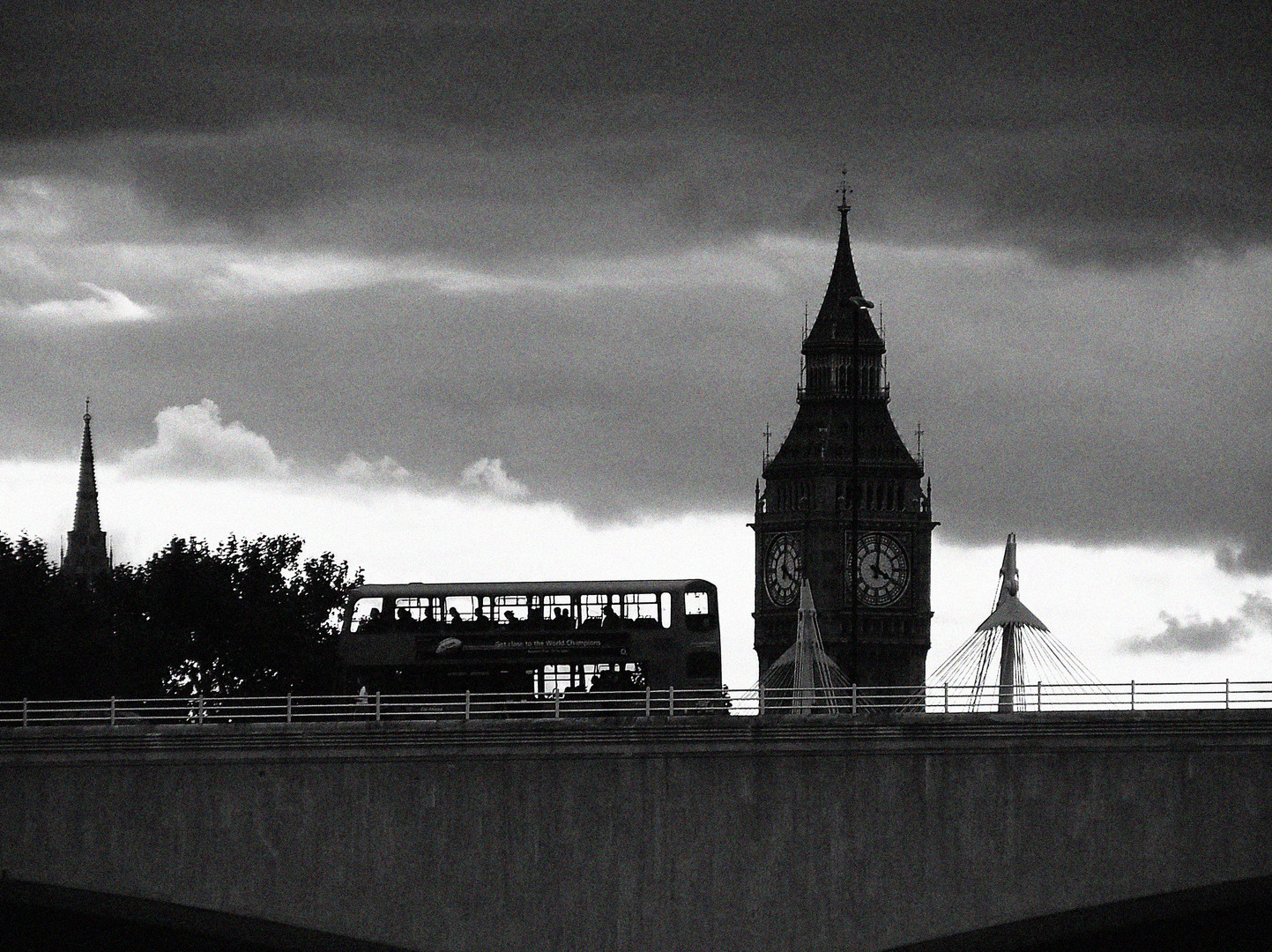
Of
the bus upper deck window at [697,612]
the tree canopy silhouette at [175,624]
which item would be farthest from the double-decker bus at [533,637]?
the tree canopy silhouette at [175,624]

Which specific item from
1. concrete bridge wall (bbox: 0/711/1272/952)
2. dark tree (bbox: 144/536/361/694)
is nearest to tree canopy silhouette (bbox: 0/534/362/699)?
dark tree (bbox: 144/536/361/694)

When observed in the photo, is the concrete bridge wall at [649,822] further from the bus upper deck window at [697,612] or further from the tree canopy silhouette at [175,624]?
the tree canopy silhouette at [175,624]

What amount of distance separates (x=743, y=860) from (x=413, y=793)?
7.81 m

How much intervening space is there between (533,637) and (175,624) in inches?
1430

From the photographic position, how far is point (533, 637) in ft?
299

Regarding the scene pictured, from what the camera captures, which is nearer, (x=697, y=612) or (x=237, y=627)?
(x=697, y=612)

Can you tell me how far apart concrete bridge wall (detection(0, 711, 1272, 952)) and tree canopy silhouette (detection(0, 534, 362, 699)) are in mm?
32736

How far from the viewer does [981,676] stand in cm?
8875

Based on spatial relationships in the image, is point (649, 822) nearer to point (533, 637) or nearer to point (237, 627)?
point (533, 637)

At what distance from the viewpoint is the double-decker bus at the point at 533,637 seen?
297 ft

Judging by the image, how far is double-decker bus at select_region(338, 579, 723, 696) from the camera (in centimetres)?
9062

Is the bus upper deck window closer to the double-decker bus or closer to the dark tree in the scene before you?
the double-decker bus

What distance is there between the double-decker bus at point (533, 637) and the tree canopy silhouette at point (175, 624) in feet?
56.1

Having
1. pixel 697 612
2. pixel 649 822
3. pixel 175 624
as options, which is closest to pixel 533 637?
pixel 697 612
